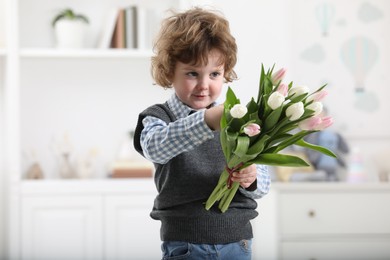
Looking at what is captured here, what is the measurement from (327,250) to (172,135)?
5.86ft

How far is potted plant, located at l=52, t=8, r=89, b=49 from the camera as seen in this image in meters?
3.38

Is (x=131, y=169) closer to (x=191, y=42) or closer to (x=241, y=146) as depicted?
(x=191, y=42)

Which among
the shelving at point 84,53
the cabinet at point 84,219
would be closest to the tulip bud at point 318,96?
the cabinet at point 84,219

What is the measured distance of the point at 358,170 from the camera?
328cm

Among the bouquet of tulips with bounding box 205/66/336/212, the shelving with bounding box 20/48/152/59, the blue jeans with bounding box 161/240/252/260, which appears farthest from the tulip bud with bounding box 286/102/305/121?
the shelving with bounding box 20/48/152/59

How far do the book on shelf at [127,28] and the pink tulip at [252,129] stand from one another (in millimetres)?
2202

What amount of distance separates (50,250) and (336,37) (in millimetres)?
1768

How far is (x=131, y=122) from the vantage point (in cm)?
356

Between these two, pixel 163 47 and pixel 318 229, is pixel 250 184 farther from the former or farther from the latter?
pixel 318 229

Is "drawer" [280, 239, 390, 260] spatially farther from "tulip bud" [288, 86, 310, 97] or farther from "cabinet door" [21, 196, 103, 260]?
"tulip bud" [288, 86, 310, 97]

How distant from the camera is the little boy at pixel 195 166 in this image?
144cm

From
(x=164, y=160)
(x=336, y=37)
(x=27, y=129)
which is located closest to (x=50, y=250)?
(x=27, y=129)

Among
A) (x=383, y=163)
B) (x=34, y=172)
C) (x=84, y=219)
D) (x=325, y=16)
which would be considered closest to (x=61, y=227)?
(x=84, y=219)

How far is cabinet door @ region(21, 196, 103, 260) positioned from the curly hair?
5.80 feet
